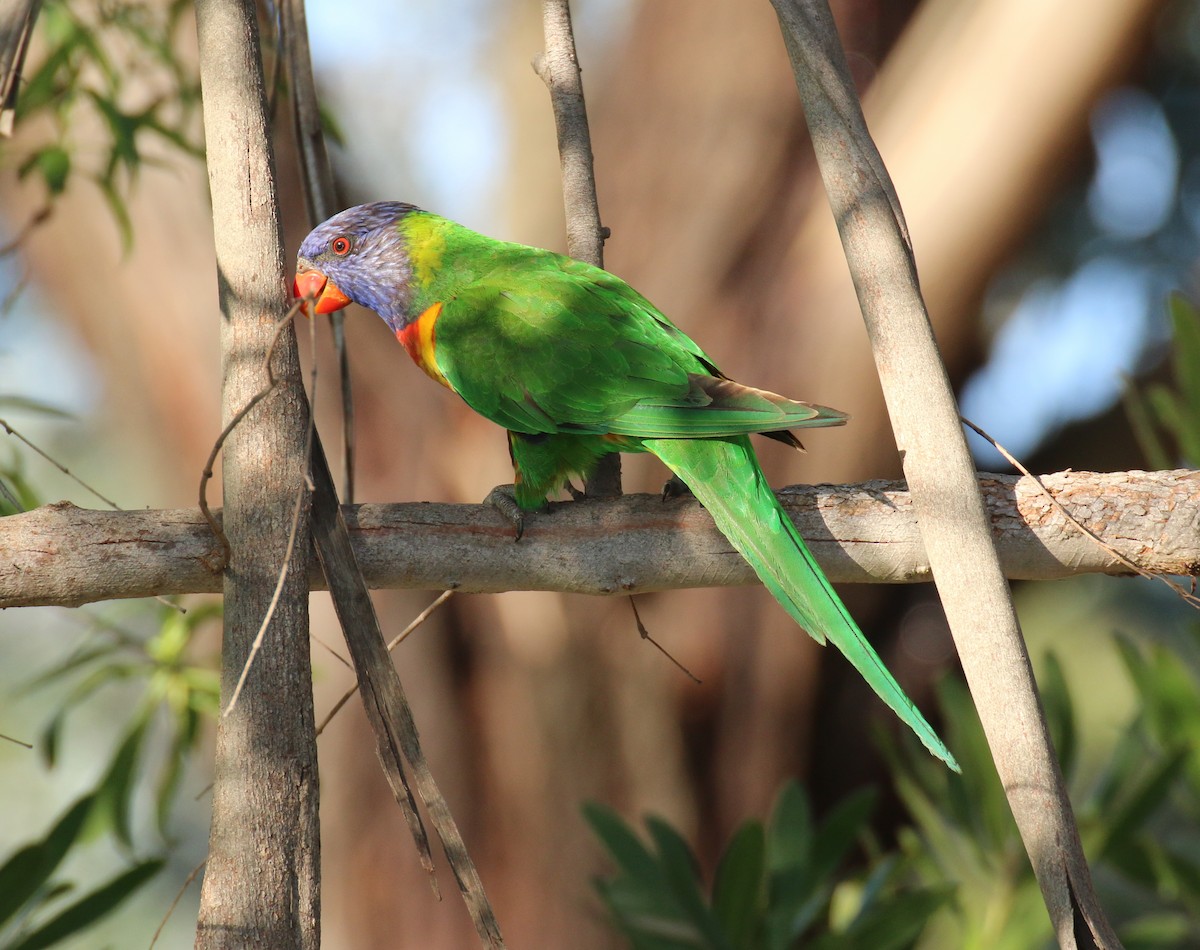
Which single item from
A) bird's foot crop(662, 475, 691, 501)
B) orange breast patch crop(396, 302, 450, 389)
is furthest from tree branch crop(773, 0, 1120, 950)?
orange breast patch crop(396, 302, 450, 389)

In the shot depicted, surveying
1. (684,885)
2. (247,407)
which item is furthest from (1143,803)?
(247,407)

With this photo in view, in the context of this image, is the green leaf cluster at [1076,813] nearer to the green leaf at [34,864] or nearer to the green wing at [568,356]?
the green wing at [568,356]

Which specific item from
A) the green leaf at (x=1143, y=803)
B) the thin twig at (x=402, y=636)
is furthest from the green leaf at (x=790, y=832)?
Answer: the thin twig at (x=402, y=636)

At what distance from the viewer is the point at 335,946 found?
2.61m

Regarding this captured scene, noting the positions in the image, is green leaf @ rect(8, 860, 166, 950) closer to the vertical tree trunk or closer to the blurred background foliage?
the blurred background foliage

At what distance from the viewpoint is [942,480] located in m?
0.83

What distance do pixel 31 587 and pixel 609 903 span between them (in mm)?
1426

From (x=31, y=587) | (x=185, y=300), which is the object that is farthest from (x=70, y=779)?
(x=31, y=587)

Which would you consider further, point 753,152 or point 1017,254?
point 753,152

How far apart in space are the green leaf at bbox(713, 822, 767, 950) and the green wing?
3.25 ft

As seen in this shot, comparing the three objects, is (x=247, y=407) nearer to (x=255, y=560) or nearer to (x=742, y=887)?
(x=255, y=560)

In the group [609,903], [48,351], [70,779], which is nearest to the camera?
[609,903]

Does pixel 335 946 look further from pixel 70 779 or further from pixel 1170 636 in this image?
pixel 1170 636

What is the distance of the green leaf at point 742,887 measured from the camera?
1.92 m
